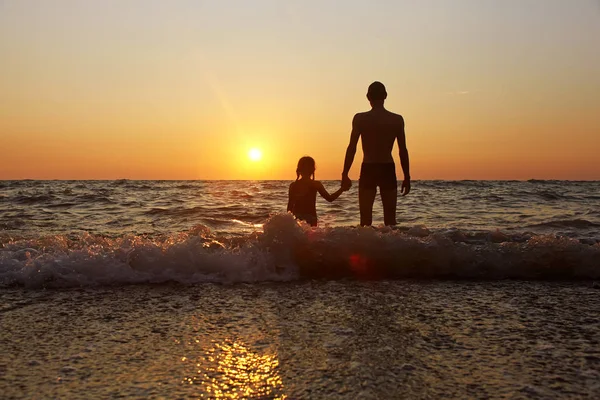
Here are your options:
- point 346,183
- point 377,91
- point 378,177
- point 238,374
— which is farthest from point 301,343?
point 377,91

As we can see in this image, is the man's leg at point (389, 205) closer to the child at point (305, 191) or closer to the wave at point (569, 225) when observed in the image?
the child at point (305, 191)

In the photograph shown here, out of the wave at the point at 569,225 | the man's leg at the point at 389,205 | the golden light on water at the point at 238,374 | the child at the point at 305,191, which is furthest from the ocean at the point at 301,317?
the wave at the point at 569,225

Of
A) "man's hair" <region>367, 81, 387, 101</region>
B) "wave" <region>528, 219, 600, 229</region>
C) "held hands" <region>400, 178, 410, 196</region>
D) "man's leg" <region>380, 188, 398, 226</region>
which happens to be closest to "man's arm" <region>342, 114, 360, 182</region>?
"man's hair" <region>367, 81, 387, 101</region>

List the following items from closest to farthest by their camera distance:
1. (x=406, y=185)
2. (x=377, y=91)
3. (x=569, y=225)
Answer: (x=377, y=91), (x=406, y=185), (x=569, y=225)

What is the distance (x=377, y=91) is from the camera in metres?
6.32

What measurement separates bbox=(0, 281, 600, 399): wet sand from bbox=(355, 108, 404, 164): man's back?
3.02 metres

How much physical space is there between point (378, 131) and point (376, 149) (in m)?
0.24

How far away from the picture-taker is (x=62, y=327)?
2777mm

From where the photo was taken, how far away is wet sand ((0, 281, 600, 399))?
1.92 m

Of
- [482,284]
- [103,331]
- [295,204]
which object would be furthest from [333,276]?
[295,204]

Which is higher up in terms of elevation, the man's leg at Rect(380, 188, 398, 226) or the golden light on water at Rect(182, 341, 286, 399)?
the man's leg at Rect(380, 188, 398, 226)

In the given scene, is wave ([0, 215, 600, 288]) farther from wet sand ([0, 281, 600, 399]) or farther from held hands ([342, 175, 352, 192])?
held hands ([342, 175, 352, 192])

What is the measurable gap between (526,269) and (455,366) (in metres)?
2.76

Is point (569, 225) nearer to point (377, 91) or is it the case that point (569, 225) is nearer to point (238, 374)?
point (377, 91)
